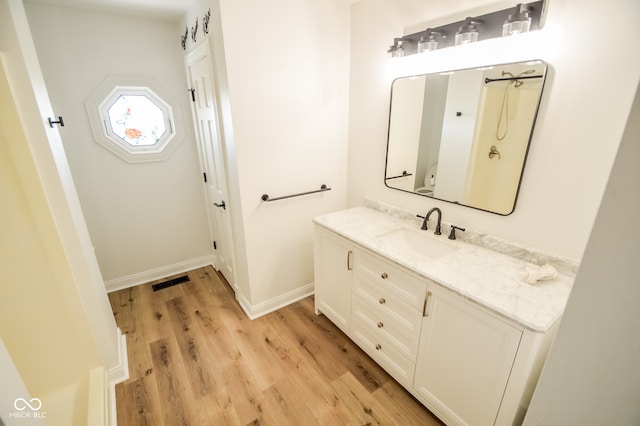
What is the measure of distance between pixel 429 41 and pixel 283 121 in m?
1.09

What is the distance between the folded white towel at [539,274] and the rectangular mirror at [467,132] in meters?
0.35

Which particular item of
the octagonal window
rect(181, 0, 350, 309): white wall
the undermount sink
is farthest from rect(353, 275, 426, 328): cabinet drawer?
the octagonal window

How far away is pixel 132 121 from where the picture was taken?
2.57 metres

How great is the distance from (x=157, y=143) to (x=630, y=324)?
3188 millimetres

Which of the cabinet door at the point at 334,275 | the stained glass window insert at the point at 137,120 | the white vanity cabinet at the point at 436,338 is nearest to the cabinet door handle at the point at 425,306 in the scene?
the white vanity cabinet at the point at 436,338

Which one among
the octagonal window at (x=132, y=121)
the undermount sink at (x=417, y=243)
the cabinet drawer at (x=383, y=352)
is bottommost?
the cabinet drawer at (x=383, y=352)

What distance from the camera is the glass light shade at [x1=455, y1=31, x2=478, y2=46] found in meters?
1.42

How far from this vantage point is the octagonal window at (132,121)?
237 centimetres

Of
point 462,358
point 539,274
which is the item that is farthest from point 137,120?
point 539,274

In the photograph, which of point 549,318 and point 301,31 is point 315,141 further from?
point 549,318

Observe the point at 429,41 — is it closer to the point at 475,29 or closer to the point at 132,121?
the point at 475,29

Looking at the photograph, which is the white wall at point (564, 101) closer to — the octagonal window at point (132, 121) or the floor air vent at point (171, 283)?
the octagonal window at point (132, 121)

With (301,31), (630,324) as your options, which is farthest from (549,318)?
(301,31)

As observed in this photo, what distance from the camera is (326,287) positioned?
2.17 meters
